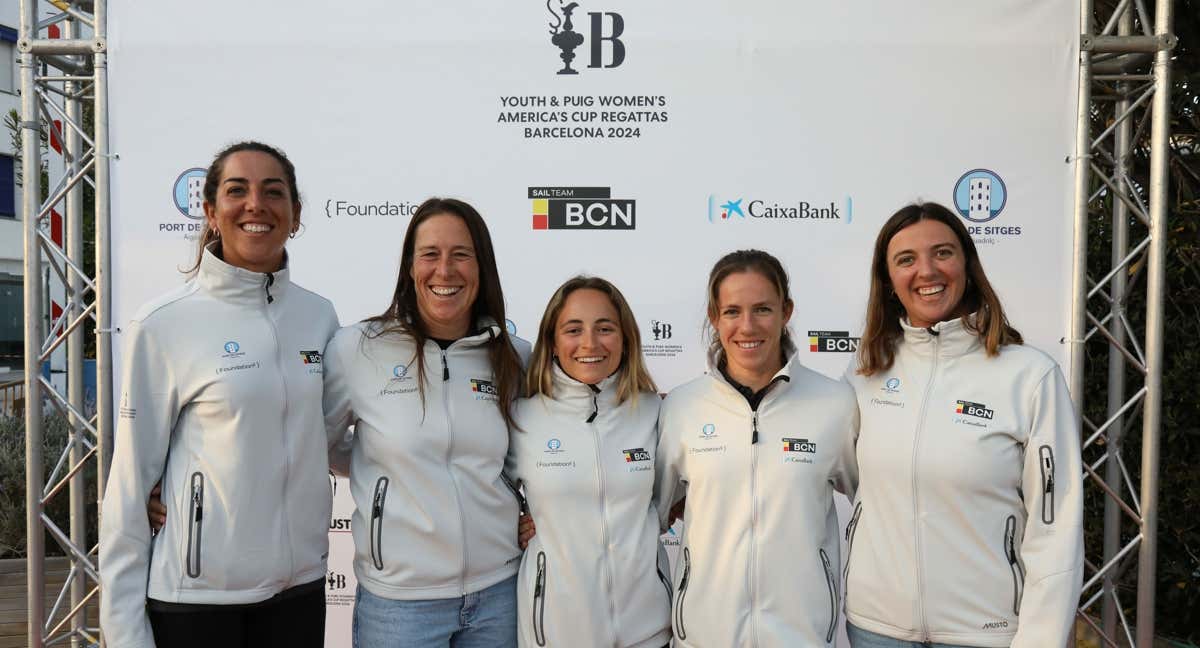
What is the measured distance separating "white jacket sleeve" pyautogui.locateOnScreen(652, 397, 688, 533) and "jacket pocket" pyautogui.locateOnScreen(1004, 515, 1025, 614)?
32.5 inches

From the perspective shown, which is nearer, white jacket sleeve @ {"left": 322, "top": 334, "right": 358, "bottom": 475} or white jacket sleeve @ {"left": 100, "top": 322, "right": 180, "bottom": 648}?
white jacket sleeve @ {"left": 100, "top": 322, "right": 180, "bottom": 648}

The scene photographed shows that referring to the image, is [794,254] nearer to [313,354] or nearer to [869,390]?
[869,390]

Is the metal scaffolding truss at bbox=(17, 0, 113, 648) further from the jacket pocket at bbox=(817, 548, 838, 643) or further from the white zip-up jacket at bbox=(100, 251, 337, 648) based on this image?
the jacket pocket at bbox=(817, 548, 838, 643)

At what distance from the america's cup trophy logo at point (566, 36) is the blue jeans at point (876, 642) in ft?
8.63

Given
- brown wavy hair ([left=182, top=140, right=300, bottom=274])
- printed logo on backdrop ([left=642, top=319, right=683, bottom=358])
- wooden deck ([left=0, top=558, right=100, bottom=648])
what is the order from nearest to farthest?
brown wavy hair ([left=182, top=140, right=300, bottom=274]) < printed logo on backdrop ([left=642, top=319, right=683, bottom=358]) < wooden deck ([left=0, top=558, right=100, bottom=648])

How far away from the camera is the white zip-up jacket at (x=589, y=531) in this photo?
6.97 ft

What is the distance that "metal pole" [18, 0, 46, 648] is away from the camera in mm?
3664

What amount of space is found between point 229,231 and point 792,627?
1778mm

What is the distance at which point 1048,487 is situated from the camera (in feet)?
6.49

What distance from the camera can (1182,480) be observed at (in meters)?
4.38

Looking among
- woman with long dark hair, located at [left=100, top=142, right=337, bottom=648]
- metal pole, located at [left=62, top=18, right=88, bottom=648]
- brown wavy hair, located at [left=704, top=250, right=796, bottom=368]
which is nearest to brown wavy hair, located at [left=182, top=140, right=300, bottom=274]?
woman with long dark hair, located at [left=100, top=142, right=337, bottom=648]

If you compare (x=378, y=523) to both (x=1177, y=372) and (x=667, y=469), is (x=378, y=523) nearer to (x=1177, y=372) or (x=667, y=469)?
(x=667, y=469)

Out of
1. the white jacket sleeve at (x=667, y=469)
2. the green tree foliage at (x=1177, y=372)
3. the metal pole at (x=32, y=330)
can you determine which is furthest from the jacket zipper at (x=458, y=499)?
the green tree foliage at (x=1177, y=372)

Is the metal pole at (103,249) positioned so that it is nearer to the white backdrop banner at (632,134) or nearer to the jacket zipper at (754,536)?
the white backdrop banner at (632,134)
